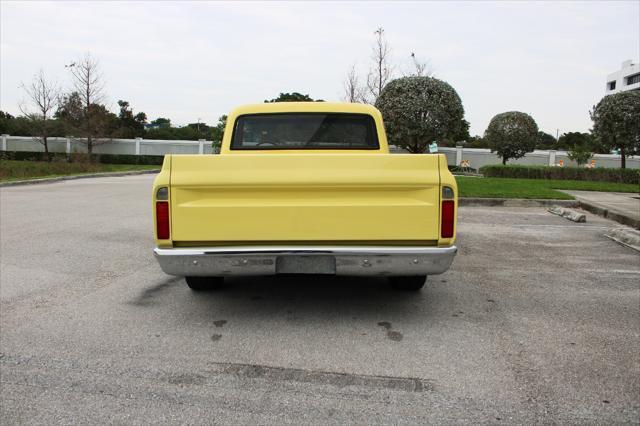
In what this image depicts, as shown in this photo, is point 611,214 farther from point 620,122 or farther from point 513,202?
point 620,122

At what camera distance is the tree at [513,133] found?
116ft

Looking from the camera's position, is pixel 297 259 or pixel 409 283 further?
pixel 409 283

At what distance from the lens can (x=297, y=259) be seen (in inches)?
156

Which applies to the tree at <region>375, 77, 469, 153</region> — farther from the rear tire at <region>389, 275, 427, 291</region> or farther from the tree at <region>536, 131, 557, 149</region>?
the rear tire at <region>389, 275, 427, 291</region>

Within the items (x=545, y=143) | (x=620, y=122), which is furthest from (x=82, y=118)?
(x=545, y=143)

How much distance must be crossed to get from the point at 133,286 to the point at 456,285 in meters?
3.24

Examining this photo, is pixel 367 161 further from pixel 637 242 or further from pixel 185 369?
pixel 637 242

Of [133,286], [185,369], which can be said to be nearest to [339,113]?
[133,286]

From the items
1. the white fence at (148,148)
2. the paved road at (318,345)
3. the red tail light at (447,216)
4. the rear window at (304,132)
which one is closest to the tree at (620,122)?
the white fence at (148,148)

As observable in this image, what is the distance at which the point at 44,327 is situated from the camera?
13.4 ft

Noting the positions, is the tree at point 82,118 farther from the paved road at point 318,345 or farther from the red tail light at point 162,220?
the red tail light at point 162,220

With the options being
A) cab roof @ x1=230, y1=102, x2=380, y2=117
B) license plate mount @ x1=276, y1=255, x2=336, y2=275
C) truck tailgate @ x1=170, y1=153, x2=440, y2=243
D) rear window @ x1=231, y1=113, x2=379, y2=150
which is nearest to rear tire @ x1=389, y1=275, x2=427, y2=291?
truck tailgate @ x1=170, y1=153, x2=440, y2=243

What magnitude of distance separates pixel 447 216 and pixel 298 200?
1.12 m

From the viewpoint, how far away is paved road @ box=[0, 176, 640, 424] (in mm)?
2830
